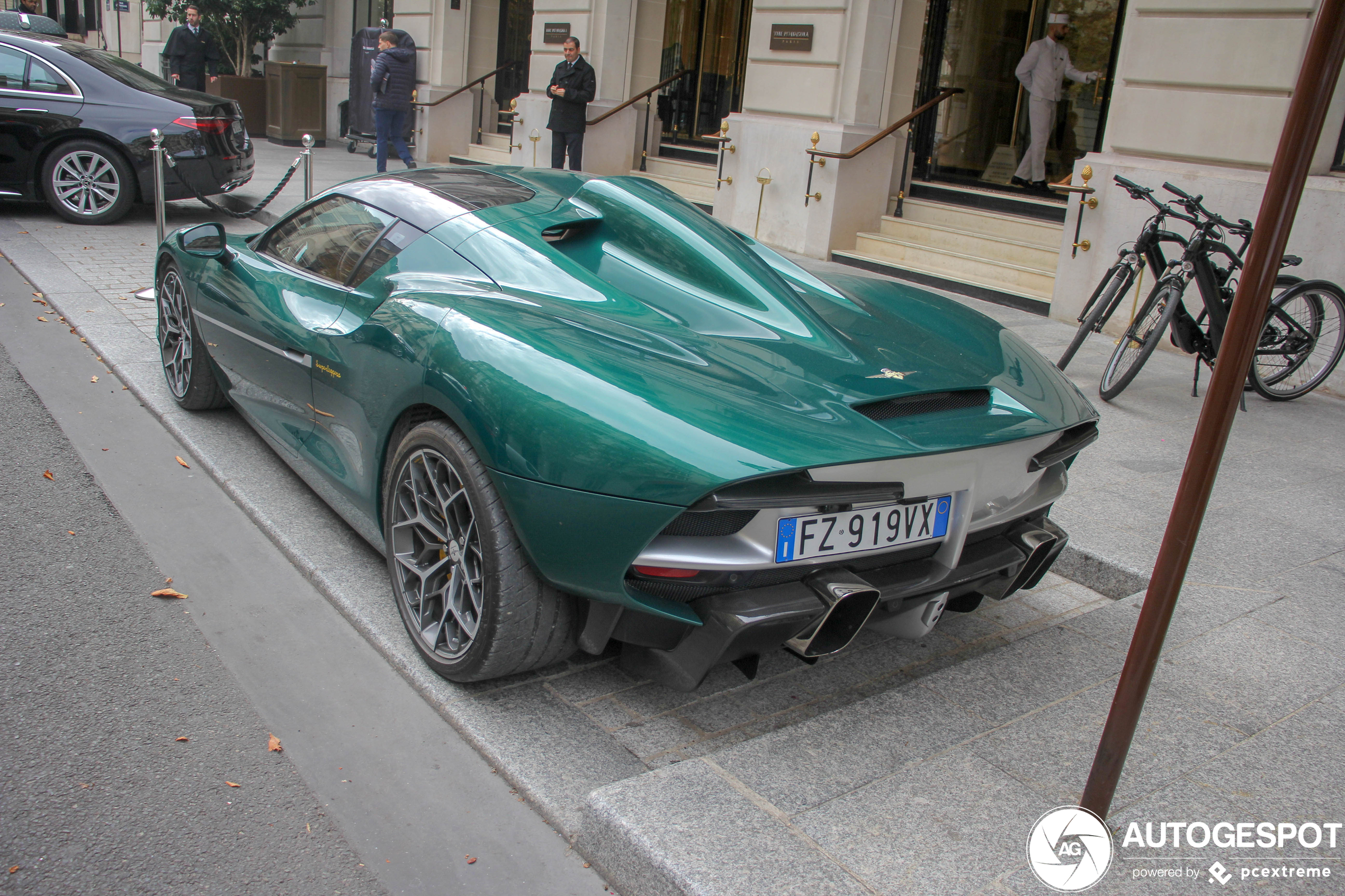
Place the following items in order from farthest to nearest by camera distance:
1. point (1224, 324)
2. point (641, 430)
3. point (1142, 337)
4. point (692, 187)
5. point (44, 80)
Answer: point (692, 187), point (44, 80), point (1142, 337), point (1224, 324), point (641, 430)

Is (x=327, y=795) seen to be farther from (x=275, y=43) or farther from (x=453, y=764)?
(x=275, y=43)

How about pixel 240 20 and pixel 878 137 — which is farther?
pixel 240 20

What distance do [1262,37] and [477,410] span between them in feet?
23.5

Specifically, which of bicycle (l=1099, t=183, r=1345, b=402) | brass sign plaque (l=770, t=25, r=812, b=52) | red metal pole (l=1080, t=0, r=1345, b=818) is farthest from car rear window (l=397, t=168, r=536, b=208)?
brass sign plaque (l=770, t=25, r=812, b=52)

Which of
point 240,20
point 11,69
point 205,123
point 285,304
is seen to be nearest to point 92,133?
point 11,69

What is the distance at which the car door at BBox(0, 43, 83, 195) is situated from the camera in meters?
9.48

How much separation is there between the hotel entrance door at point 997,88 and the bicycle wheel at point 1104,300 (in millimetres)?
5426

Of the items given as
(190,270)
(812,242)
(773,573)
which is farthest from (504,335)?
(812,242)

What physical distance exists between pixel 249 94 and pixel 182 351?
62.1 feet

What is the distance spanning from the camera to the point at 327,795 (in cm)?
244

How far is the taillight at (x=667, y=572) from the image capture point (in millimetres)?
2328

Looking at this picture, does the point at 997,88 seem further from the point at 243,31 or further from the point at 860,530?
the point at 243,31

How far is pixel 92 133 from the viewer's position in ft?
32.1

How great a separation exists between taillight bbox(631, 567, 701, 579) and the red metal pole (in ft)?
3.01
